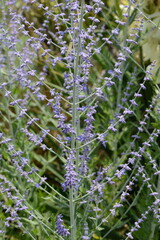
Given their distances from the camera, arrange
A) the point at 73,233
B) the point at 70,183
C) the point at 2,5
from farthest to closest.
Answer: the point at 2,5, the point at 73,233, the point at 70,183

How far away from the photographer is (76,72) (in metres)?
1.46

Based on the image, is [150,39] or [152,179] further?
[150,39]

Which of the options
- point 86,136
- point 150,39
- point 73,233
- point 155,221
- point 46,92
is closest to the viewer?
point 86,136

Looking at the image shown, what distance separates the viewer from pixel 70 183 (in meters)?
1.41

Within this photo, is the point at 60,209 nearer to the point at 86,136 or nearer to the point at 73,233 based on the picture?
the point at 73,233

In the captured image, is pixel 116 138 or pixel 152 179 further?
pixel 116 138

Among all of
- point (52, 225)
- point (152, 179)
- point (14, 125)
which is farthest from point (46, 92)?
point (52, 225)

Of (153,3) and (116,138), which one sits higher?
(153,3)

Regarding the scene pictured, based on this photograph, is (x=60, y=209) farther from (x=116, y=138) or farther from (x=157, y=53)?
(x=157, y=53)

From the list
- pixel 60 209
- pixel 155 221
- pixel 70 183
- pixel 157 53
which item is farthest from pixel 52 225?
pixel 157 53

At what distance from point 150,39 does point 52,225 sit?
3.56 feet

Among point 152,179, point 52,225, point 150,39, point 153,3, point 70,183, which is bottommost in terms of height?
point 152,179

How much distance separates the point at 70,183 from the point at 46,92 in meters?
1.89

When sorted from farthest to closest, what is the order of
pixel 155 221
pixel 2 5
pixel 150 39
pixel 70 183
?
pixel 150 39 < pixel 2 5 < pixel 155 221 < pixel 70 183
